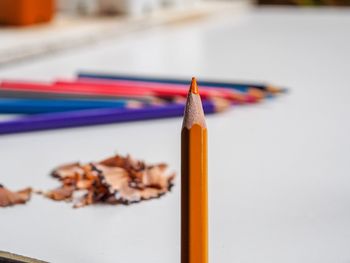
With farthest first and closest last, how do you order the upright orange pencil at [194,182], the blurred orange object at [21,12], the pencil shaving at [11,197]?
the blurred orange object at [21,12]
the pencil shaving at [11,197]
the upright orange pencil at [194,182]

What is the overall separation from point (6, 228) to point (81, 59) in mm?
627

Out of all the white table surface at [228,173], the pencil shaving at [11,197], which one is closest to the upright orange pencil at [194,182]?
the white table surface at [228,173]

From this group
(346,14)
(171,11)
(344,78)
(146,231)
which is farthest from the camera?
(346,14)

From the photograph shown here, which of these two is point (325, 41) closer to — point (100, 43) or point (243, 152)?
point (100, 43)

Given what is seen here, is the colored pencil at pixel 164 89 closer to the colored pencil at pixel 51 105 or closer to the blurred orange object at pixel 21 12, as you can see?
the colored pencil at pixel 51 105

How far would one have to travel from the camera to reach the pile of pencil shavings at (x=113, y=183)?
1.58 feet

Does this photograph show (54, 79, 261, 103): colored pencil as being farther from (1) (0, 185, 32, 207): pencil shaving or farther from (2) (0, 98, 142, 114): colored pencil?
(1) (0, 185, 32, 207): pencil shaving

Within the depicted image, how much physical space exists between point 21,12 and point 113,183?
735mm

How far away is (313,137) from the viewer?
2.12ft

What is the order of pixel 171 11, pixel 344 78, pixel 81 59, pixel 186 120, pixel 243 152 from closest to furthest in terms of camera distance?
pixel 186 120 → pixel 243 152 → pixel 344 78 → pixel 81 59 → pixel 171 11

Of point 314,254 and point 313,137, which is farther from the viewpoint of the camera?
point 313,137

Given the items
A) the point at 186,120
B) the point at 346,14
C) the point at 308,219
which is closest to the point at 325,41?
the point at 346,14

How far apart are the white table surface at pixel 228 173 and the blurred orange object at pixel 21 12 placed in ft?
0.49

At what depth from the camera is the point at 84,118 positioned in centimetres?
66
